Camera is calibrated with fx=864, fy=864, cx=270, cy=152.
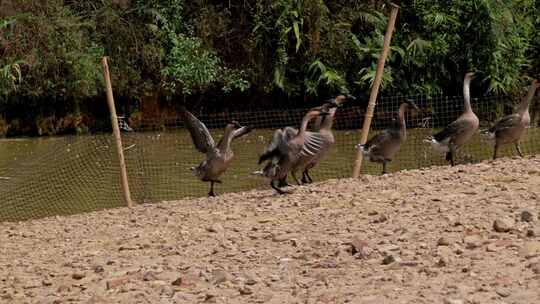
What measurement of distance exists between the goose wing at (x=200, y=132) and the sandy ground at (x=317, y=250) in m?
2.08

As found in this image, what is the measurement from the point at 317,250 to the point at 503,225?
1346 millimetres

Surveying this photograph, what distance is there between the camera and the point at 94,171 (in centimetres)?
1387

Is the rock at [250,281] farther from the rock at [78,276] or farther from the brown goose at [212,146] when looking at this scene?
the brown goose at [212,146]

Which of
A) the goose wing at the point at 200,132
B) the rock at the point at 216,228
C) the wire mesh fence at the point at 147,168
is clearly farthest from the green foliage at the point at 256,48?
the rock at the point at 216,228

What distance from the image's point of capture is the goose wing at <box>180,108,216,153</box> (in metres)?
11.3

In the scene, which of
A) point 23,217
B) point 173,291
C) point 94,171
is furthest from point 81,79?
point 173,291

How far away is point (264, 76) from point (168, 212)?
13234 millimetres

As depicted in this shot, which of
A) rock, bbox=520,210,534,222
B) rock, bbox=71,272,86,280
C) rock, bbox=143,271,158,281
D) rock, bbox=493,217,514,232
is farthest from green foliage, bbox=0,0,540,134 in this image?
rock, bbox=143,271,158,281

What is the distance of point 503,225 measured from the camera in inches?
242

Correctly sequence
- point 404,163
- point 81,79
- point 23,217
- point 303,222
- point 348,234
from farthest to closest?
point 81,79 → point 404,163 → point 23,217 → point 303,222 → point 348,234

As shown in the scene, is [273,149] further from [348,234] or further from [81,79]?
[81,79]

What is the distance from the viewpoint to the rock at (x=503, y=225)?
6117 mm

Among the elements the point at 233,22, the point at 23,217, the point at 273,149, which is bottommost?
the point at 23,217

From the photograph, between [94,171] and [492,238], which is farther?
[94,171]
